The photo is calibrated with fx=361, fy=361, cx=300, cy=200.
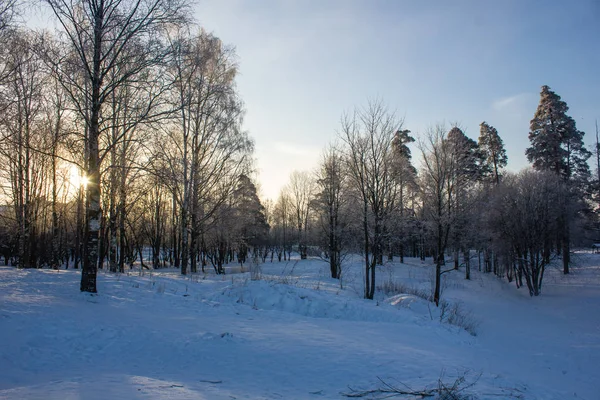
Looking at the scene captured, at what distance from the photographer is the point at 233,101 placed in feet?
67.4

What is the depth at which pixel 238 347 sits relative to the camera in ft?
22.9

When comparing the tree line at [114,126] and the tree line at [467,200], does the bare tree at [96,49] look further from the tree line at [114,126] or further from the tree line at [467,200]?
the tree line at [467,200]

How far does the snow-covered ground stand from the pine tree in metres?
27.0

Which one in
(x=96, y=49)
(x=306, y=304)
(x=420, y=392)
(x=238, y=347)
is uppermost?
(x=96, y=49)

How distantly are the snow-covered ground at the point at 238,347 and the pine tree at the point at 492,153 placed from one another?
2703 cm

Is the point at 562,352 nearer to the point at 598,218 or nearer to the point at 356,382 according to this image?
the point at 356,382

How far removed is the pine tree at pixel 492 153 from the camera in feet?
127

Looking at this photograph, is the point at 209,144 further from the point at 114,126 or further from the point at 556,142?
the point at 556,142

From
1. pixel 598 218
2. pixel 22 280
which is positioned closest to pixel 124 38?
pixel 22 280

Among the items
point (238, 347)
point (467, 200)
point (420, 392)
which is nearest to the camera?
point (420, 392)

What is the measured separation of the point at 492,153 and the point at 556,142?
21.4 ft

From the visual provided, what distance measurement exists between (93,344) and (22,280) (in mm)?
6388

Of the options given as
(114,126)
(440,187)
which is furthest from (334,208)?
(114,126)

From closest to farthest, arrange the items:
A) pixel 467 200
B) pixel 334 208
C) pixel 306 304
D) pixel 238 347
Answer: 1. pixel 238 347
2. pixel 306 304
3. pixel 467 200
4. pixel 334 208
